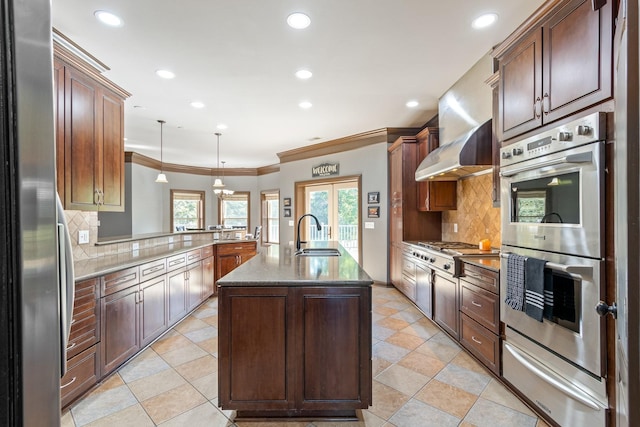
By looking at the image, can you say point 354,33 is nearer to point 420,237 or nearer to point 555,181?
point 555,181

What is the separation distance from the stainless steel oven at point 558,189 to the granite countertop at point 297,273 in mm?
1140

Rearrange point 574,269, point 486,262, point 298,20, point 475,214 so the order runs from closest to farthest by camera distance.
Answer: point 574,269 → point 298,20 → point 486,262 → point 475,214

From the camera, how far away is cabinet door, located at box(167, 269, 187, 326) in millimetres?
3410

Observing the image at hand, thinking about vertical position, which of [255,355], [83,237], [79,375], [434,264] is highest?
[83,237]

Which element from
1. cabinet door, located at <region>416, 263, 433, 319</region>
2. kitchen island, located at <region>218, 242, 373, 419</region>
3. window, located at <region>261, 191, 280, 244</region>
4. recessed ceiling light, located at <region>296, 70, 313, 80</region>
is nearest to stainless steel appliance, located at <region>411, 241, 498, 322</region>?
cabinet door, located at <region>416, 263, 433, 319</region>

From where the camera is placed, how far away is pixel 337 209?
6.57m

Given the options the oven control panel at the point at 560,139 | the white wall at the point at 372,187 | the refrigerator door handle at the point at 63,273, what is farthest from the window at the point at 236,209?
the refrigerator door handle at the point at 63,273

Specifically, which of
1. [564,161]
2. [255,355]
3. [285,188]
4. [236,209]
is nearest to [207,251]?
[285,188]

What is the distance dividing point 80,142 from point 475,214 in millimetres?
4208

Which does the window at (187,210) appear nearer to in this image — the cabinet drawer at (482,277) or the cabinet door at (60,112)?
the cabinet door at (60,112)

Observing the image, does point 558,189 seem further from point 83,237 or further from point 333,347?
point 83,237

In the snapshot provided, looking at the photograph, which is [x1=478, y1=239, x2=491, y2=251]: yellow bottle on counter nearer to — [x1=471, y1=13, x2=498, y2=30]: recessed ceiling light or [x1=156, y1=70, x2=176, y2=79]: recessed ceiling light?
[x1=471, y1=13, x2=498, y2=30]: recessed ceiling light

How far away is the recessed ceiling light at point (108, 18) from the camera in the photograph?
2.25m

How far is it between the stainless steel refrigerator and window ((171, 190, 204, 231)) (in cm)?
899
